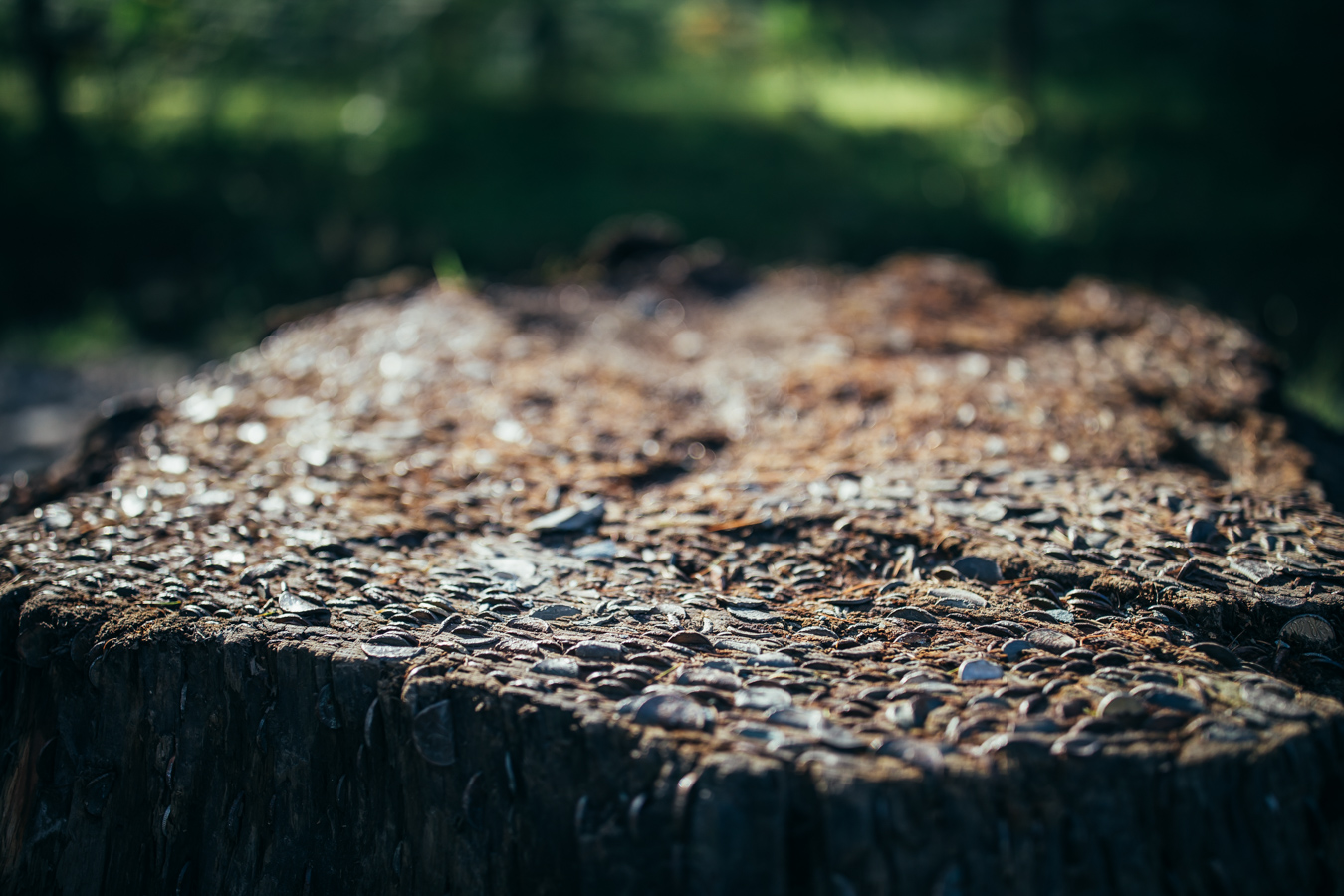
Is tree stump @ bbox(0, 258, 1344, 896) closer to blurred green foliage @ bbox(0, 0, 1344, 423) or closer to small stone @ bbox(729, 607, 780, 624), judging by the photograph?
small stone @ bbox(729, 607, 780, 624)

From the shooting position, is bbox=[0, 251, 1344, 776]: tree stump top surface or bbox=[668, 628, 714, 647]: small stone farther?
A: bbox=[668, 628, 714, 647]: small stone

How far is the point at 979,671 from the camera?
104 cm

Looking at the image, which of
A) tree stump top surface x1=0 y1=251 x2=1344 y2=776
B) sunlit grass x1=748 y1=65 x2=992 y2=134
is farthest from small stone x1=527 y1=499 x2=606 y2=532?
sunlit grass x1=748 y1=65 x2=992 y2=134

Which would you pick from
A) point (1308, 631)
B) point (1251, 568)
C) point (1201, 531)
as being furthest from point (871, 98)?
point (1308, 631)

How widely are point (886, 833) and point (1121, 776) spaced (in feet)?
0.77

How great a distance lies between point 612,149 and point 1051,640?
594cm

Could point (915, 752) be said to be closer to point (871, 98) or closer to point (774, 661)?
point (774, 661)

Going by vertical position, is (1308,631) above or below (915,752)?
above

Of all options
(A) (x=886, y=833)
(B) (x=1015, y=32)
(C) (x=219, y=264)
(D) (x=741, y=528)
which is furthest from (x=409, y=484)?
(B) (x=1015, y=32)

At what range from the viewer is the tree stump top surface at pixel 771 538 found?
3.27ft

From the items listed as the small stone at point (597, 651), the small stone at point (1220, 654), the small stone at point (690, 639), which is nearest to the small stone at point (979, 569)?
the small stone at point (1220, 654)

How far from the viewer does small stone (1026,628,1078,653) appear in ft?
3.57

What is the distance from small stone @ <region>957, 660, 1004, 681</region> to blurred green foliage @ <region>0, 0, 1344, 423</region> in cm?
427

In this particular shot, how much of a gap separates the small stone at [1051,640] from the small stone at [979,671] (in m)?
0.08
